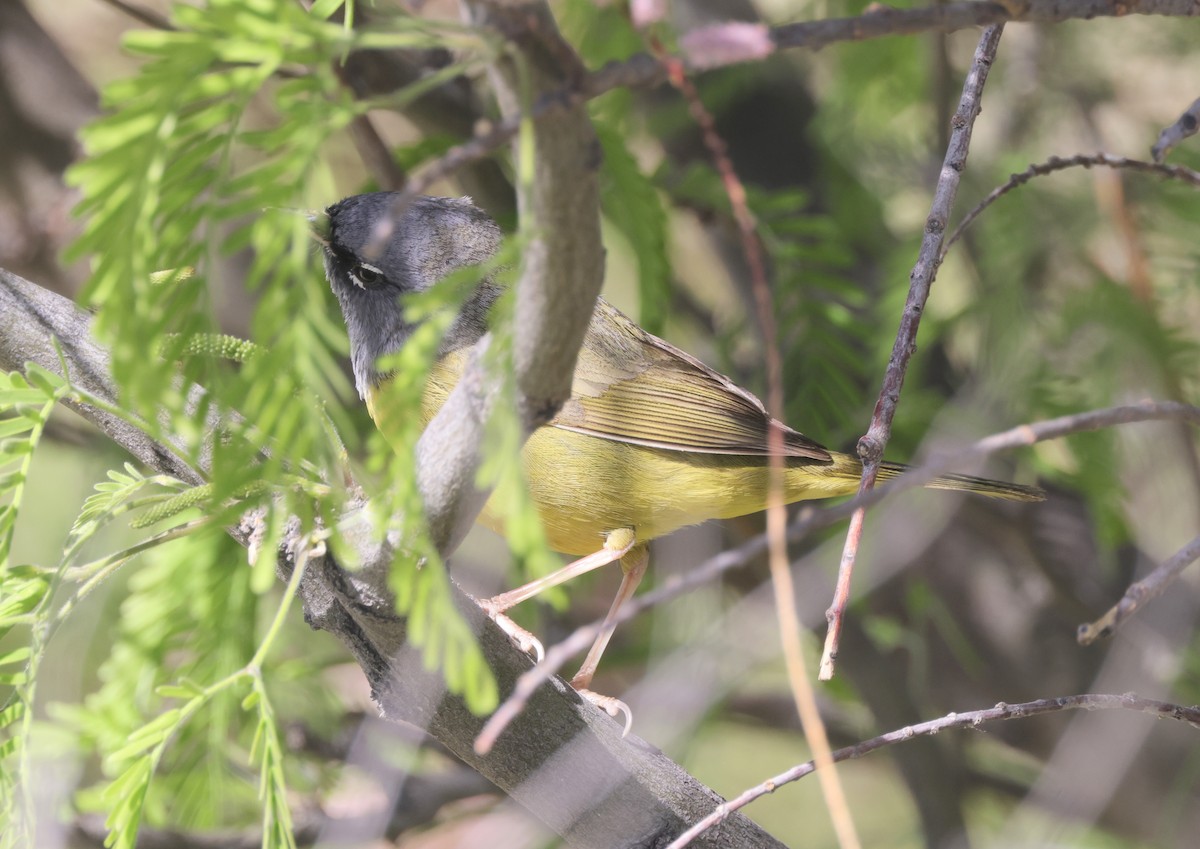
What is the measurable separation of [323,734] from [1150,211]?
9.18 feet

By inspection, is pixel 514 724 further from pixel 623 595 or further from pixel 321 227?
pixel 321 227

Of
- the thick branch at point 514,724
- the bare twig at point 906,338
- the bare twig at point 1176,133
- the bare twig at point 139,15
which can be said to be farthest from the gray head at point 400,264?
the bare twig at point 1176,133

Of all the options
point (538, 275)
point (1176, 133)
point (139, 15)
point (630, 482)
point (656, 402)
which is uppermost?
point (1176, 133)

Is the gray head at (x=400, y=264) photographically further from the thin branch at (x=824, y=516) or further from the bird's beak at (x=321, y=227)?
the thin branch at (x=824, y=516)

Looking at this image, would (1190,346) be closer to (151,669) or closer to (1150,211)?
(1150,211)

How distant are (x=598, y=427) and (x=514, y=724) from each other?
916mm

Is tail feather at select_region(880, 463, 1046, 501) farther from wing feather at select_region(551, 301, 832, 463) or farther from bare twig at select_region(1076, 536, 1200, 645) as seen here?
bare twig at select_region(1076, 536, 1200, 645)

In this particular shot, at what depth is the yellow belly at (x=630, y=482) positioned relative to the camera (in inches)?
90.7

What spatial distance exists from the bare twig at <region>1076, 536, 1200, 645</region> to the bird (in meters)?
1.05

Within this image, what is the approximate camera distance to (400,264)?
253 centimetres

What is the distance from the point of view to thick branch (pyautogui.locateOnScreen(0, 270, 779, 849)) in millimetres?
1518

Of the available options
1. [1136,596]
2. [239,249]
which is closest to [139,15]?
[239,249]

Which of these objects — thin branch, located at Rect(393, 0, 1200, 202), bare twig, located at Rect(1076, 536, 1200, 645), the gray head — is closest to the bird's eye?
the gray head

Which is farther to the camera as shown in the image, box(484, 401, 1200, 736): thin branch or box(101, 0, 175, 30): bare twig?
box(101, 0, 175, 30): bare twig
